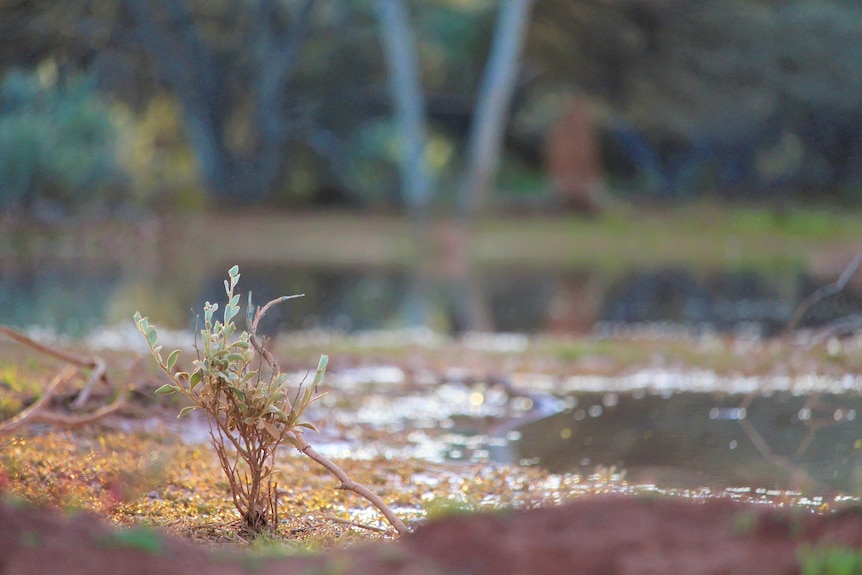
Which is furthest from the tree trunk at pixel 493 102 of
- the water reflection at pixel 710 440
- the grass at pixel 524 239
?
the water reflection at pixel 710 440

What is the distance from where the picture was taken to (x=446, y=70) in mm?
40938

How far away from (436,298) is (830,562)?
17.3 meters

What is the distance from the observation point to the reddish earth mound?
10.9 ft

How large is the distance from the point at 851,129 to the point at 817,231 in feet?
34.0

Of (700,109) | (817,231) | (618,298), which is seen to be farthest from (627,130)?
(618,298)

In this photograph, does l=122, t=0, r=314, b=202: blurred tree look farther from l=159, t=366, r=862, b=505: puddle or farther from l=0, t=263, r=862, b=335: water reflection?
l=159, t=366, r=862, b=505: puddle

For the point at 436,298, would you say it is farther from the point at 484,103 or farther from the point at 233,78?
the point at 233,78

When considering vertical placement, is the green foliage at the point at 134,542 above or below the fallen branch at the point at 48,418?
below

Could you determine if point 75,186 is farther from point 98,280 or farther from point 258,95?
point 258,95

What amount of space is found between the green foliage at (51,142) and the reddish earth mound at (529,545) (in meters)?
22.0

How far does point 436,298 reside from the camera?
2052 centimetres

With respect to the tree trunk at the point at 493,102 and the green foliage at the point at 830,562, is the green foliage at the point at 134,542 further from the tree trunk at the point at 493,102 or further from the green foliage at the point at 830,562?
the tree trunk at the point at 493,102

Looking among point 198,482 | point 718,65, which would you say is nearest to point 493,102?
point 718,65

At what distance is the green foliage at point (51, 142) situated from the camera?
24.9 meters
